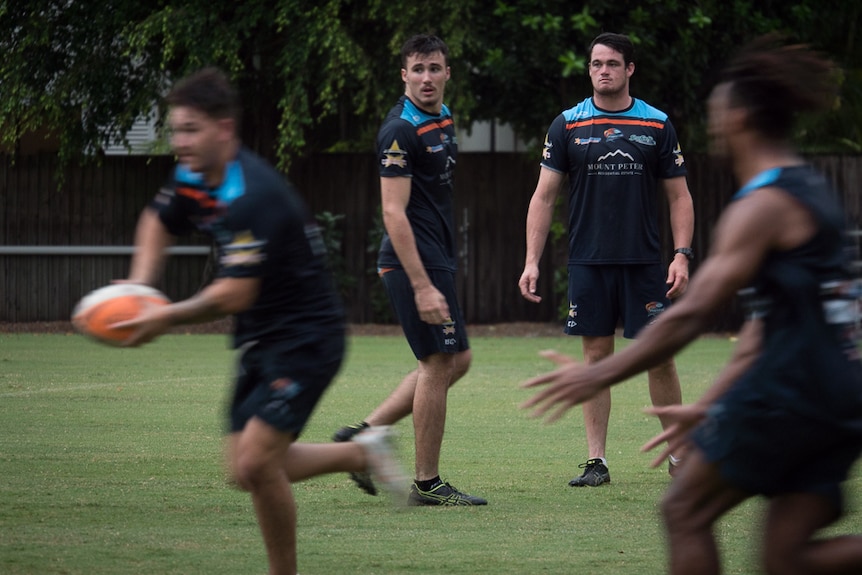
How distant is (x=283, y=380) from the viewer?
4867 mm

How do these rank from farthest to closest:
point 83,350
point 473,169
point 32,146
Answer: point 32,146 < point 473,169 < point 83,350

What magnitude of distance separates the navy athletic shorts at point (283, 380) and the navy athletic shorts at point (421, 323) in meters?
2.05

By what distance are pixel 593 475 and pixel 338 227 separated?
1447 centimetres

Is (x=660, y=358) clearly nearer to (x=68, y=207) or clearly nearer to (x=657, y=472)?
(x=657, y=472)

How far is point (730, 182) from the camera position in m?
21.3

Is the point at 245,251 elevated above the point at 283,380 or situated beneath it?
elevated above

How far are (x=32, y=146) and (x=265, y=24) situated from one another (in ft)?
20.3

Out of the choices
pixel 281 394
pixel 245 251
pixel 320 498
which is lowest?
pixel 320 498

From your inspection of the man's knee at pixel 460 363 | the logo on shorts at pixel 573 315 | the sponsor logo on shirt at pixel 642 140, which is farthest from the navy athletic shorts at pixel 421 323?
the sponsor logo on shirt at pixel 642 140

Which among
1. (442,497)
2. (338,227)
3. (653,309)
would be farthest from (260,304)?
(338,227)

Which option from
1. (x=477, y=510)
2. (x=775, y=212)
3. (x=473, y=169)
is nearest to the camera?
(x=775, y=212)

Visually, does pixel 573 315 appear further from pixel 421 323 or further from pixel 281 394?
pixel 281 394

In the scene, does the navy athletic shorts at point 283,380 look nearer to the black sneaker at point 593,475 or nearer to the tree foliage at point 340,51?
the black sneaker at point 593,475

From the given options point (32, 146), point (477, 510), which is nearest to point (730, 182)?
point (32, 146)
